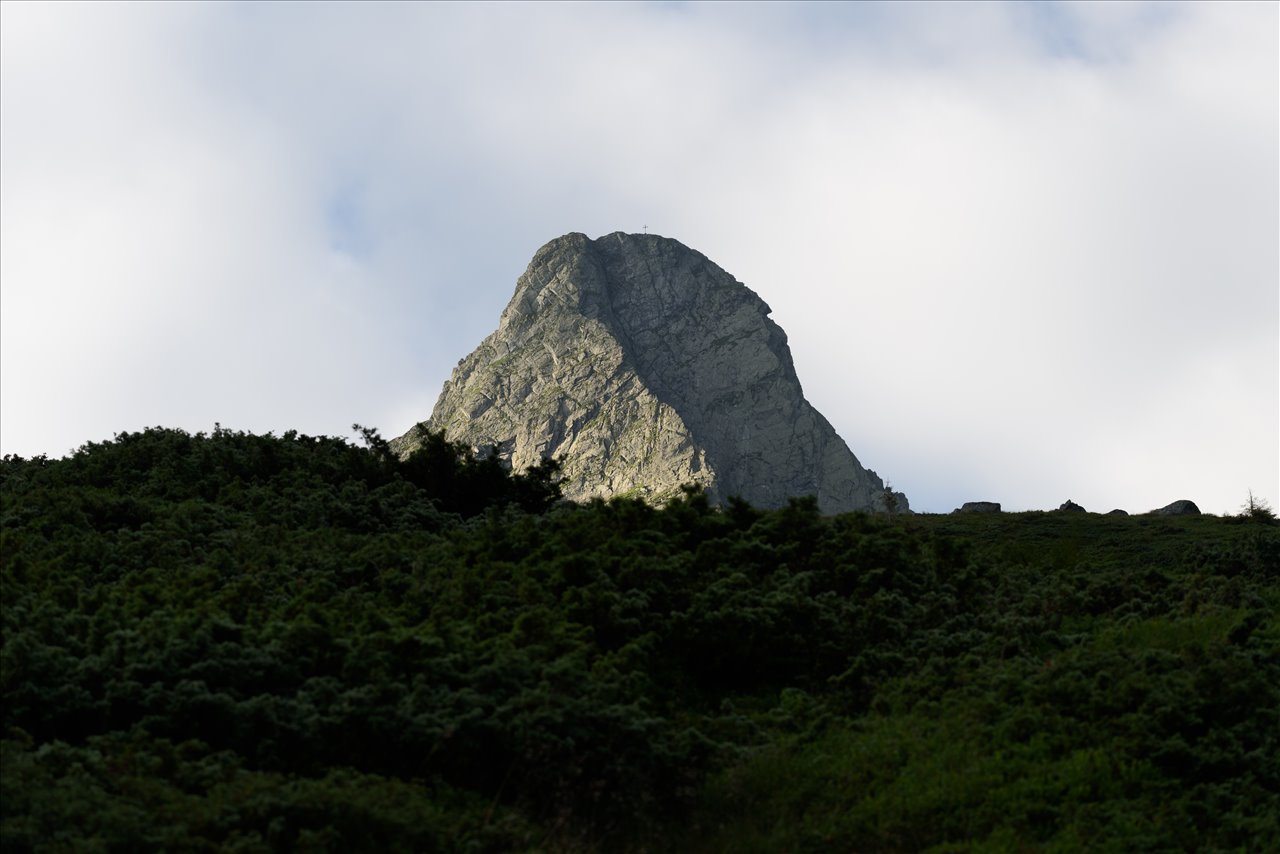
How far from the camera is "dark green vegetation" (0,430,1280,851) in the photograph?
12.7m

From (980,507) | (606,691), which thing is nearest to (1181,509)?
(980,507)

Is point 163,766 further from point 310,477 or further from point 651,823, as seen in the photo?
point 310,477

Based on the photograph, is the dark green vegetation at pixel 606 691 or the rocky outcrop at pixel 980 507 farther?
the rocky outcrop at pixel 980 507

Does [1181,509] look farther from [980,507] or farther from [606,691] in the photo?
[606,691]

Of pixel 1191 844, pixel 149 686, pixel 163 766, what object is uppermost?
pixel 149 686

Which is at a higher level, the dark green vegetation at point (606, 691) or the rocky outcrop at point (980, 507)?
the rocky outcrop at point (980, 507)

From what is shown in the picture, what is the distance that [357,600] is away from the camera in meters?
19.0

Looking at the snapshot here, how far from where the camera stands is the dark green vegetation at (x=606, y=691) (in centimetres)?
1266

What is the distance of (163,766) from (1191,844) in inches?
411

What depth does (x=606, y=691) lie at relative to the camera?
14.6 m

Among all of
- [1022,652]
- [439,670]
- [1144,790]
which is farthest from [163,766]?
[1022,652]

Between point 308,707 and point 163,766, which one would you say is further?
point 308,707

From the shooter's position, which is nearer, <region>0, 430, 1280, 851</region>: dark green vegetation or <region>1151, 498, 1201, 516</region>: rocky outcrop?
<region>0, 430, 1280, 851</region>: dark green vegetation

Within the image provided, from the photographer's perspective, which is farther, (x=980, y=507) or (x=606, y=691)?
(x=980, y=507)
